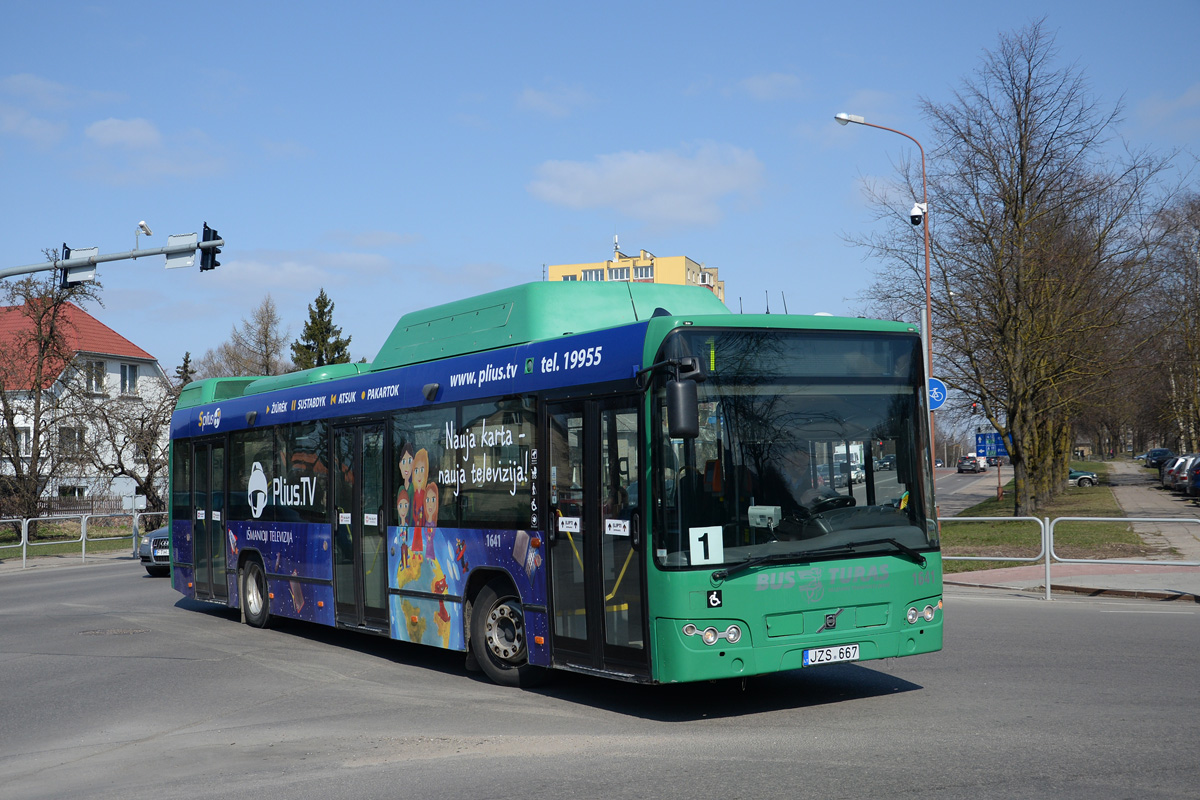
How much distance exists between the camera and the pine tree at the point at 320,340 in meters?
71.9

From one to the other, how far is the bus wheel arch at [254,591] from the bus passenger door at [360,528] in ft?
7.85

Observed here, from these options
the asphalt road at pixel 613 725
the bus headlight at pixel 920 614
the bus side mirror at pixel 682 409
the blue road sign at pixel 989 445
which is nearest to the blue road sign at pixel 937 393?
the asphalt road at pixel 613 725

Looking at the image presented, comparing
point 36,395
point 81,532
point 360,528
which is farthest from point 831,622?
point 36,395

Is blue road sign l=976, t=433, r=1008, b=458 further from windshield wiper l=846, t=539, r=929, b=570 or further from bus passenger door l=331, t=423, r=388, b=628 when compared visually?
windshield wiper l=846, t=539, r=929, b=570

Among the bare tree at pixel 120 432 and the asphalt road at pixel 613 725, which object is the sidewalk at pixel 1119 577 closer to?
the asphalt road at pixel 613 725

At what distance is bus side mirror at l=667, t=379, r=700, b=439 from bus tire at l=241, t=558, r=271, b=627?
27.6 feet

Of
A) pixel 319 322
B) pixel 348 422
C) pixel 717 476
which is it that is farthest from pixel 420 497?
pixel 319 322

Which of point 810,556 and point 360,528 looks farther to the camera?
point 360,528

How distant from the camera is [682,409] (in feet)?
23.4

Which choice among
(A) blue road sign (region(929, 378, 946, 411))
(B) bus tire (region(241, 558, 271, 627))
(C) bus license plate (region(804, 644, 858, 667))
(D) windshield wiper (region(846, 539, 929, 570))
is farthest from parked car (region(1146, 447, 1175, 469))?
(C) bus license plate (region(804, 644, 858, 667))

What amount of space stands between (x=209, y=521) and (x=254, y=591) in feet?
5.39

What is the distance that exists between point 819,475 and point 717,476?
0.77 m

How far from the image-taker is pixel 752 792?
5.75 metres

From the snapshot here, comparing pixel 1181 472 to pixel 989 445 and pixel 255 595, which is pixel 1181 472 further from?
pixel 255 595
